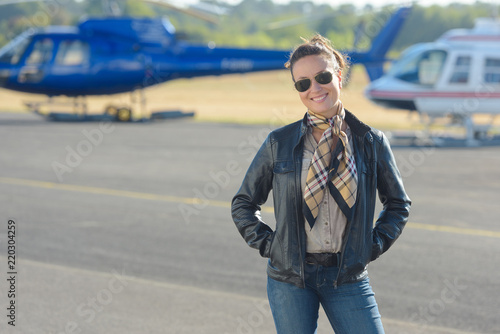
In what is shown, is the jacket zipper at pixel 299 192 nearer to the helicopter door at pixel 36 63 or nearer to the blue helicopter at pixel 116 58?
the blue helicopter at pixel 116 58

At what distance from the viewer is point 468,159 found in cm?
1597

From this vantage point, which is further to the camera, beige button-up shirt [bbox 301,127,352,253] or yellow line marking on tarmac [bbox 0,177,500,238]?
yellow line marking on tarmac [bbox 0,177,500,238]

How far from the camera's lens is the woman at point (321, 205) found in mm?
3039

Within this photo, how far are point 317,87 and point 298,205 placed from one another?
1.74 ft

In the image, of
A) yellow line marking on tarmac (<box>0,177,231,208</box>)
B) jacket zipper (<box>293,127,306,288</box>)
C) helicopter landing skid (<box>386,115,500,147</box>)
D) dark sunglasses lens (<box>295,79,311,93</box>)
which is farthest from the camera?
helicopter landing skid (<box>386,115,500,147</box>)

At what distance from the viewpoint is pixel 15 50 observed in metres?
23.3

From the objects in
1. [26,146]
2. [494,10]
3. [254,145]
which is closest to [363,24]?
[494,10]

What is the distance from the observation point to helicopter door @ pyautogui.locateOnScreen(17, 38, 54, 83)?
23.4 m

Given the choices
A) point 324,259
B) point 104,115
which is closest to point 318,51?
point 324,259

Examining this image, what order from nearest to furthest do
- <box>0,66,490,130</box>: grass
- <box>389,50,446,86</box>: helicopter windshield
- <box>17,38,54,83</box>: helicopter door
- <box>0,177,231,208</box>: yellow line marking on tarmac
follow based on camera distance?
<box>0,177,231,208</box>: yellow line marking on tarmac < <box>389,50,446,86</box>: helicopter windshield < <box>17,38,54,83</box>: helicopter door < <box>0,66,490,130</box>: grass

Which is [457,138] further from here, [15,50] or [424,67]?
[15,50]

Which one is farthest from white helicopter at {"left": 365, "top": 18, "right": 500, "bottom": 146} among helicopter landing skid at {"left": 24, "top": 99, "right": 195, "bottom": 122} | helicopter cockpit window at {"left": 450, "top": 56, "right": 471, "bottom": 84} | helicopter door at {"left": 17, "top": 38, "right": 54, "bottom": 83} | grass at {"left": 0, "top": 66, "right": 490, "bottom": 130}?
helicopter door at {"left": 17, "top": 38, "right": 54, "bottom": 83}

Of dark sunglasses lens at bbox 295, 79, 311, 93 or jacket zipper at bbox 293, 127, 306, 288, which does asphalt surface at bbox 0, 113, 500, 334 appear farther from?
dark sunglasses lens at bbox 295, 79, 311, 93

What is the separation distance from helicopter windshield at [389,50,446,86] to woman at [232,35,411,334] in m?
16.6
